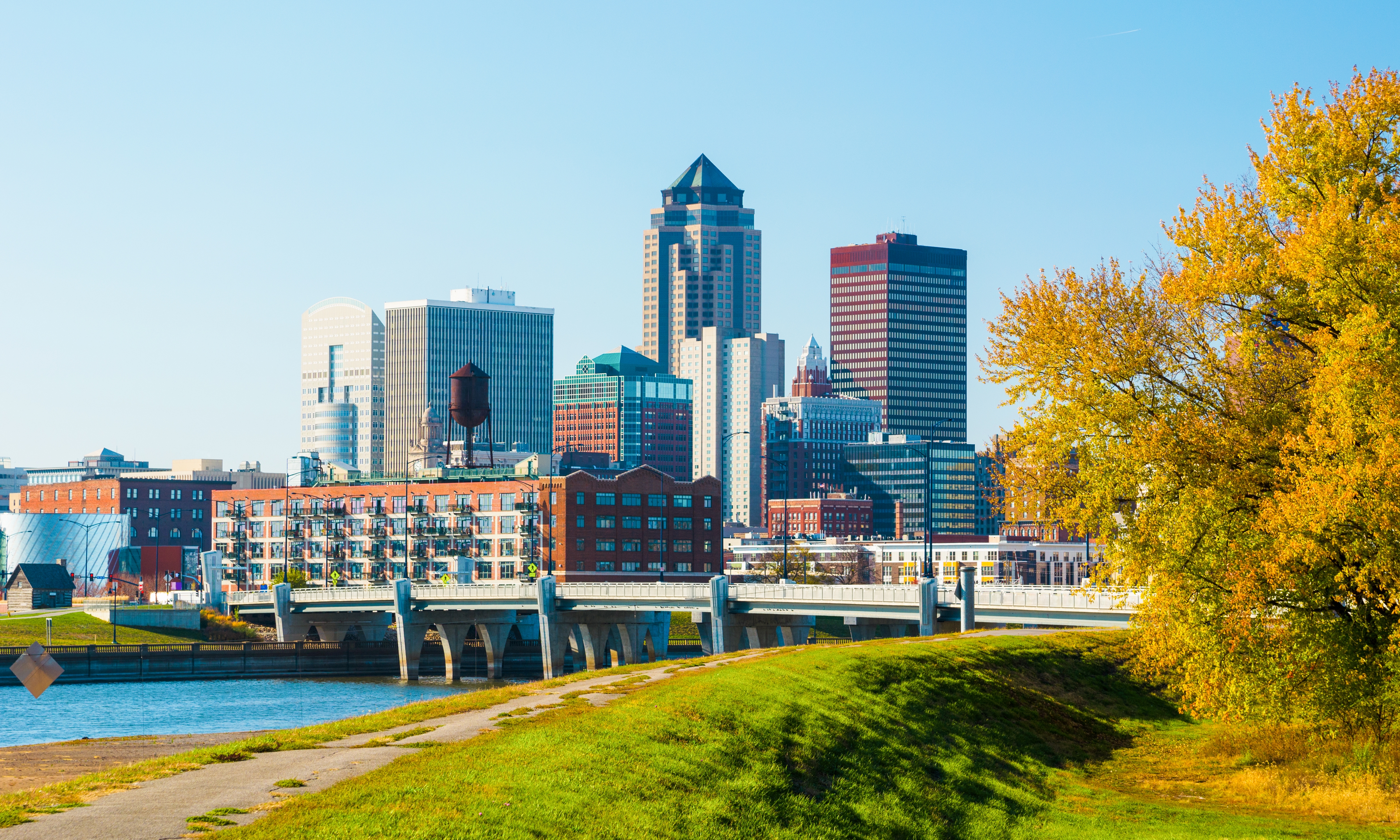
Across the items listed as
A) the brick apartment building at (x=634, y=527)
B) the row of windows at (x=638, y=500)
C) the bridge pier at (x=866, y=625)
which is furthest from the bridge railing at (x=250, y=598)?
the bridge pier at (x=866, y=625)

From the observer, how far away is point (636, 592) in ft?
397

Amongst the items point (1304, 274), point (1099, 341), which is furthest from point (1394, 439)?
point (1099, 341)

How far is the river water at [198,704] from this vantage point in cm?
9162

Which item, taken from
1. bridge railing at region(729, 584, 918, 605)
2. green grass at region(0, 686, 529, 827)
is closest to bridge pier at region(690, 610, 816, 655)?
bridge railing at region(729, 584, 918, 605)

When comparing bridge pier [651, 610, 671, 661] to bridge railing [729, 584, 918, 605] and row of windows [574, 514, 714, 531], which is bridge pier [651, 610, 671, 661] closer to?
bridge railing [729, 584, 918, 605]

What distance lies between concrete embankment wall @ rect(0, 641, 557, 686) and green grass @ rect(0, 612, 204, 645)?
10.5ft

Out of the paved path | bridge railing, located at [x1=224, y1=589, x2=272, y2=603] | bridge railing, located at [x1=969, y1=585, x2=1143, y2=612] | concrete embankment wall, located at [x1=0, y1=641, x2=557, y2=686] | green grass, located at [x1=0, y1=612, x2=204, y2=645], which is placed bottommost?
concrete embankment wall, located at [x1=0, y1=641, x2=557, y2=686]

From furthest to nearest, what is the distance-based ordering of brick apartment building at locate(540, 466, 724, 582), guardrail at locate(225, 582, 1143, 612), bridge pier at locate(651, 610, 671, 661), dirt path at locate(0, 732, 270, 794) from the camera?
1. brick apartment building at locate(540, 466, 724, 582)
2. bridge pier at locate(651, 610, 671, 661)
3. guardrail at locate(225, 582, 1143, 612)
4. dirt path at locate(0, 732, 270, 794)

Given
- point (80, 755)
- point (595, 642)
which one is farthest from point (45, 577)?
point (80, 755)

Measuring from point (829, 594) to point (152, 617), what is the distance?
277 ft

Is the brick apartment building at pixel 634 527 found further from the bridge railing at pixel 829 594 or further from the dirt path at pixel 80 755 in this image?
the dirt path at pixel 80 755

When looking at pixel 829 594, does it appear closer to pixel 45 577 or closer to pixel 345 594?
pixel 345 594

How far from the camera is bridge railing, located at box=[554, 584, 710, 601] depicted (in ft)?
382

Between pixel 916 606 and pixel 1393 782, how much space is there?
63.0 m
